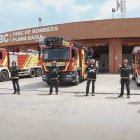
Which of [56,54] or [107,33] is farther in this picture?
[107,33]

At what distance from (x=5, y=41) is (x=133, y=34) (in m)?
18.6

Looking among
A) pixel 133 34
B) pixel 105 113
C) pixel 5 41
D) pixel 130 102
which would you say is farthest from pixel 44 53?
pixel 5 41

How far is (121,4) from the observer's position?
4422 cm

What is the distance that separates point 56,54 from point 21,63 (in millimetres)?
10719

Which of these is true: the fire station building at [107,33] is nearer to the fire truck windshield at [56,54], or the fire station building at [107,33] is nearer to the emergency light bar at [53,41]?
the fire truck windshield at [56,54]

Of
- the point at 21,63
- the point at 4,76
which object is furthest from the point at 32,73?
the point at 4,76

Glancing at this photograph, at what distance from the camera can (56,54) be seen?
68.5 ft

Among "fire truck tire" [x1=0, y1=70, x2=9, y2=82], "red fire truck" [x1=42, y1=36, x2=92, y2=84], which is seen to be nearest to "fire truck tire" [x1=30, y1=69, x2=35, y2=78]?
"fire truck tire" [x1=0, y1=70, x2=9, y2=82]

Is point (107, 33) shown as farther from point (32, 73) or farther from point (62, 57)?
point (62, 57)

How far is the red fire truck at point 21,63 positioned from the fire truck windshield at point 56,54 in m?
5.61

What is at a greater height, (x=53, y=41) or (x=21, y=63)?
(x=53, y=41)

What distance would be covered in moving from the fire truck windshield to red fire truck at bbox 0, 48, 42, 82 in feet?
18.4

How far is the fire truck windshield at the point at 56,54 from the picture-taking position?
2069 cm

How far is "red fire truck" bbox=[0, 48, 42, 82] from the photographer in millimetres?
27250
